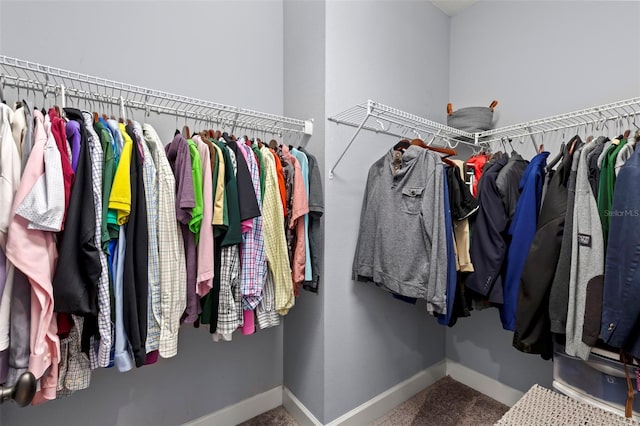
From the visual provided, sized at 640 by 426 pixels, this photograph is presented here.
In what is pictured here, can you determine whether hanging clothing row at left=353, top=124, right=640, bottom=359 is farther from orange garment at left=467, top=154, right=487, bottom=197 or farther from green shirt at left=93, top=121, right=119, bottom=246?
green shirt at left=93, top=121, right=119, bottom=246

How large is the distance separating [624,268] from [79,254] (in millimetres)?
1754

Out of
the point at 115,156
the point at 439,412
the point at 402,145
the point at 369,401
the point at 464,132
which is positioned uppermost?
the point at 464,132

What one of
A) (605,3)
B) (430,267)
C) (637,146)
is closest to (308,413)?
(430,267)

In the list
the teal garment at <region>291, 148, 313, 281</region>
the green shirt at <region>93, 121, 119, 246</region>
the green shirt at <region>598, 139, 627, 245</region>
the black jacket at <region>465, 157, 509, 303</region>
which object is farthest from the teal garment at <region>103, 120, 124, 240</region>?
the green shirt at <region>598, 139, 627, 245</region>

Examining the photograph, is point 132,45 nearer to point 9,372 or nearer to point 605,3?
point 9,372

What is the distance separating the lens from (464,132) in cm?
184

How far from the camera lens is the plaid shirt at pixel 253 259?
119 cm

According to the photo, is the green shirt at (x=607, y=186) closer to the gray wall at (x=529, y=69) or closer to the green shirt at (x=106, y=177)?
the gray wall at (x=529, y=69)

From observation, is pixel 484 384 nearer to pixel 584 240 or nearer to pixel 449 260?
pixel 449 260

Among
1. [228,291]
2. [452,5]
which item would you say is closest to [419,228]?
[228,291]

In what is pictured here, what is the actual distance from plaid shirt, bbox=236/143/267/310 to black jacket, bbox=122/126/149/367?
35 cm

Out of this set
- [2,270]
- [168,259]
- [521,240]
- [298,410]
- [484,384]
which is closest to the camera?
[2,270]

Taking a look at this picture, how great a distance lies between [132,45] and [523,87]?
221cm

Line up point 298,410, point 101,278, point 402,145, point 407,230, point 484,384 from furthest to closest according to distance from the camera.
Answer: point 484,384, point 298,410, point 402,145, point 407,230, point 101,278
